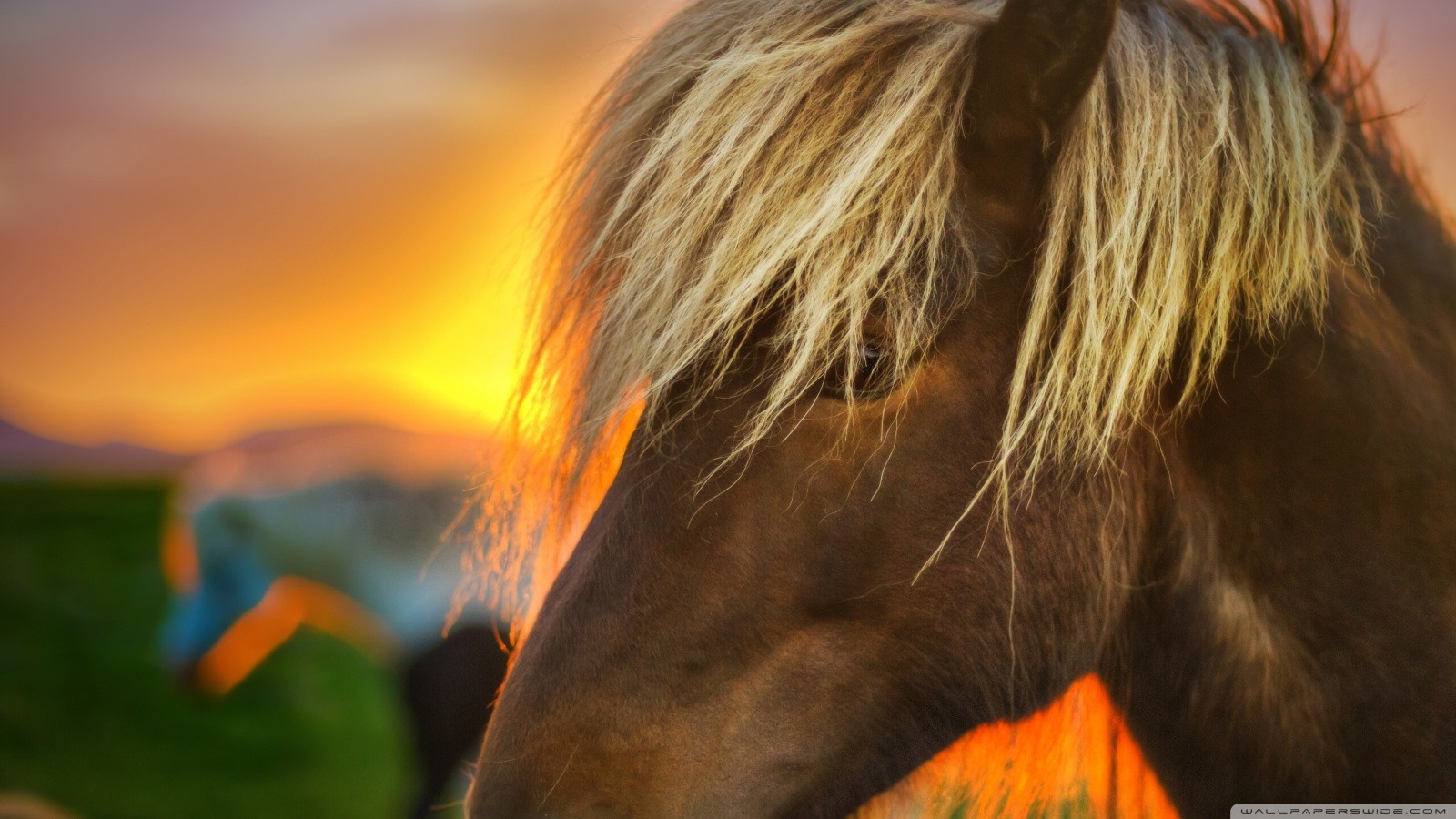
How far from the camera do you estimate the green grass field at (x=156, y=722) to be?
5.50 metres

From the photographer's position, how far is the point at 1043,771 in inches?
48.8

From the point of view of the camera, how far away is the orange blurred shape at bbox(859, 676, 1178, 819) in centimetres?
114

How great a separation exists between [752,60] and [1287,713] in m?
0.92

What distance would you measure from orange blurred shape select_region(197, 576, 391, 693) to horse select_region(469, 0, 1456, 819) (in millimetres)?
3481

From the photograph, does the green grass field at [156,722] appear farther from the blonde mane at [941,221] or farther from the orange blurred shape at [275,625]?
the blonde mane at [941,221]

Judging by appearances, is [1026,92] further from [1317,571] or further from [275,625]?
[275,625]

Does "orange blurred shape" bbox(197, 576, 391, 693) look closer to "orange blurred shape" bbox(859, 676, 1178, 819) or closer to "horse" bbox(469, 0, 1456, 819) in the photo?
"orange blurred shape" bbox(859, 676, 1178, 819)

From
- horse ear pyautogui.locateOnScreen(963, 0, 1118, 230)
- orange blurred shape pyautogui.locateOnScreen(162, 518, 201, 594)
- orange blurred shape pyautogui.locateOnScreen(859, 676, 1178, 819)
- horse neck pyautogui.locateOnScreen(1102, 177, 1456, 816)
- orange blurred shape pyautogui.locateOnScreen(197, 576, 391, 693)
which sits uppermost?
horse ear pyautogui.locateOnScreen(963, 0, 1118, 230)

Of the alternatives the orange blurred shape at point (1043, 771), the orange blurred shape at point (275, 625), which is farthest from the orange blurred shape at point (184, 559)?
the orange blurred shape at point (1043, 771)

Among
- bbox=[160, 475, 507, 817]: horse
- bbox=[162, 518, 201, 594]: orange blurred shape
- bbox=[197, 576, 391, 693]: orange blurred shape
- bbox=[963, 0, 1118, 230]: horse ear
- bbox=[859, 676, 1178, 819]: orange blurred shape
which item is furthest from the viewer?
bbox=[162, 518, 201, 594]: orange blurred shape

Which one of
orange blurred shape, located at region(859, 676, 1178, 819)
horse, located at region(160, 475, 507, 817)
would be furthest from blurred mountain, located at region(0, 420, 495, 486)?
orange blurred shape, located at region(859, 676, 1178, 819)

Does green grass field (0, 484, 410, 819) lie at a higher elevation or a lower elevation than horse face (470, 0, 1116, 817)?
lower

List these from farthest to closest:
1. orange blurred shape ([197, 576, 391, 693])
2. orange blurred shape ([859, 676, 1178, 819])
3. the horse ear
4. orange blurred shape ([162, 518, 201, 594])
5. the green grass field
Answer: the green grass field
orange blurred shape ([162, 518, 201, 594])
orange blurred shape ([197, 576, 391, 693])
orange blurred shape ([859, 676, 1178, 819])
the horse ear

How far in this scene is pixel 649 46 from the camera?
125cm
